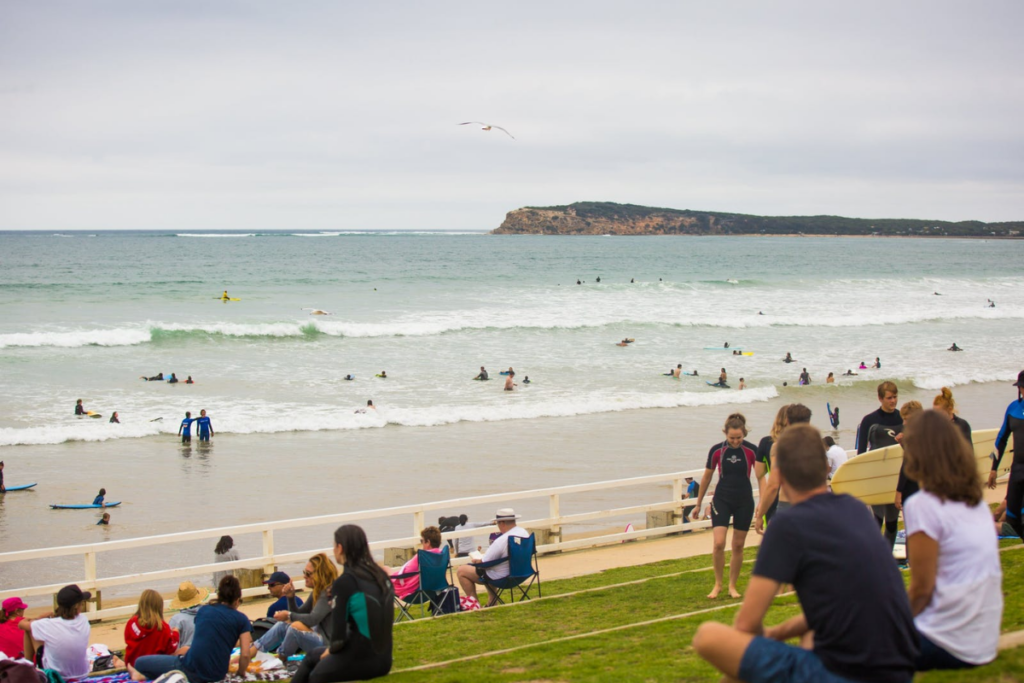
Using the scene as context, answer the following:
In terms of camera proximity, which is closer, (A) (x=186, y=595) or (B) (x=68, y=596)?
(B) (x=68, y=596)

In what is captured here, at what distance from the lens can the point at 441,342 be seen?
1665 inches

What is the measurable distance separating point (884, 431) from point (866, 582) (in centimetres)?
461

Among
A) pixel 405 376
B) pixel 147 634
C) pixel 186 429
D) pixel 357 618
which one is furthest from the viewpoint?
pixel 405 376

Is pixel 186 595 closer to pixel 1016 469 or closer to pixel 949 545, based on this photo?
pixel 949 545

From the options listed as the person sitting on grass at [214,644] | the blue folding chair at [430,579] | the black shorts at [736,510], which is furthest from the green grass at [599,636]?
the person sitting on grass at [214,644]

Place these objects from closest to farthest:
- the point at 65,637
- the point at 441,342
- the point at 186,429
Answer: the point at 65,637, the point at 186,429, the point at 441,342

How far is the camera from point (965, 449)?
355 cm

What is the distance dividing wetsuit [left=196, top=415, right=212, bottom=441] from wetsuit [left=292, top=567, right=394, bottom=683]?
17.8 m

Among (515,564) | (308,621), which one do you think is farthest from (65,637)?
(515,564)

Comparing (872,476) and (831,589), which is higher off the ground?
(831,589)

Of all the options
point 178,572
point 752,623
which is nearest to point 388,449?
point 178,572

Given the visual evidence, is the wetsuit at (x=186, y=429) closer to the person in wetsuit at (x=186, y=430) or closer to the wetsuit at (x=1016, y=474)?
the person in wetsuit at (x=186, y=430)

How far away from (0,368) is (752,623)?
3614cm

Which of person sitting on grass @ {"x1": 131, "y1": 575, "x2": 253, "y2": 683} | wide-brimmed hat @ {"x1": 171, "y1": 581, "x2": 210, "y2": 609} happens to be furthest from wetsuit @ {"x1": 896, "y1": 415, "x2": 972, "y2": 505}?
wide-brimmed hat @ {"x1": 171, "y1": 581, "x2": 210, "y2": 609}
